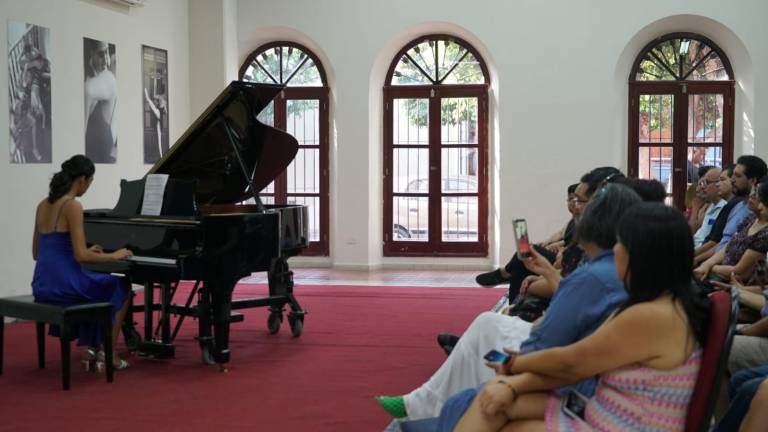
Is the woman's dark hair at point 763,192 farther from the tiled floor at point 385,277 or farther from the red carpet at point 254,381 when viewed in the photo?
the tiled floor at point 385,277

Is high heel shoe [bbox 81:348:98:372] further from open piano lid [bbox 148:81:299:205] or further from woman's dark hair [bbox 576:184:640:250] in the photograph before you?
woman's dark hair [bbox 576:184:640:250]

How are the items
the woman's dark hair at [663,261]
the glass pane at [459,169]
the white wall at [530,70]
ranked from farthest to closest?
the glass pane at [459,169] → the white wall at [530,70] → the woman's dark hair at [663,261]

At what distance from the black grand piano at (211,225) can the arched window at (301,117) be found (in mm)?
4907

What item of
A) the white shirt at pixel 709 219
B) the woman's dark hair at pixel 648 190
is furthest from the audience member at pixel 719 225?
the woman's dark hair at pixel 648 190

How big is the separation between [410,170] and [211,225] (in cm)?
622

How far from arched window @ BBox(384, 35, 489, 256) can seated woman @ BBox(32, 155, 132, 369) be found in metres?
6.38

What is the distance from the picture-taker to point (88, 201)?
907 centimetres

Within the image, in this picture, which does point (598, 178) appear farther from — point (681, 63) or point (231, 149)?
point (681, 63)

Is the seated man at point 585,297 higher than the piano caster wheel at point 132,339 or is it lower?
higher

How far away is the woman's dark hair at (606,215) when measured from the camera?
3.22 meters

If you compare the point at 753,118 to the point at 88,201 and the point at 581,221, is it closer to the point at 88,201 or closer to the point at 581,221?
the point at 88,201

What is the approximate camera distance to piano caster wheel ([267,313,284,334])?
7.12m

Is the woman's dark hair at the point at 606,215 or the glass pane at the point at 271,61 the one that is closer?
the woman's dark hair at the point at 606,215

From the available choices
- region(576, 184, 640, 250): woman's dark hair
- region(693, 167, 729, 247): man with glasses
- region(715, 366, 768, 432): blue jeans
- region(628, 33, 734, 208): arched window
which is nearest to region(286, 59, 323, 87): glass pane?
region(628, 33, 734, 208): arched window
